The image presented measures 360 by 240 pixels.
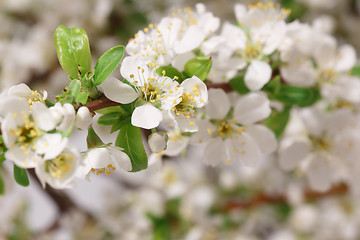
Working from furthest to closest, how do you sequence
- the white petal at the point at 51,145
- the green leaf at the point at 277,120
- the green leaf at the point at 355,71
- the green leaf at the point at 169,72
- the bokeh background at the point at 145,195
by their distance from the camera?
the bokeh background at the point at 145,195
the green leaf at the point at 355,71
the green leaf at the point at 277,120
the green leaf at the point at 169,72
the white petal at the point at 51,145

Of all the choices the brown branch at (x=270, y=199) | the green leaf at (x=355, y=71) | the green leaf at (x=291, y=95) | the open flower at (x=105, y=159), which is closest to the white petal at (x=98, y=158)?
the open flower at (x=105, y=159)

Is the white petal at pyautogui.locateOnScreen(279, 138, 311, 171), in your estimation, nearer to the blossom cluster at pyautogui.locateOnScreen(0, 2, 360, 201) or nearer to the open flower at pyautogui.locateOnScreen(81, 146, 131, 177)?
the blossom cluster at pyautogui.locateOnScreen(0, 2, 360, 201)

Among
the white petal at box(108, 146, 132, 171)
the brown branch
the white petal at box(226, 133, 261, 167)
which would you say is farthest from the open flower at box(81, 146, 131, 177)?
the brown branch

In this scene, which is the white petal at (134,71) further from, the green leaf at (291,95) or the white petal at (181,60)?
the green leaf at (291,95)

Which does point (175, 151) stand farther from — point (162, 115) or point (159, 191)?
point (159, 191)

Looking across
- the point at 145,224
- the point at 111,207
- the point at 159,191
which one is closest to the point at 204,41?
the point at 145,224

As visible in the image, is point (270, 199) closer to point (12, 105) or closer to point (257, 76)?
point (257, 76)

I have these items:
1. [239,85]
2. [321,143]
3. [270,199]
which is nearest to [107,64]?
[239,85]
